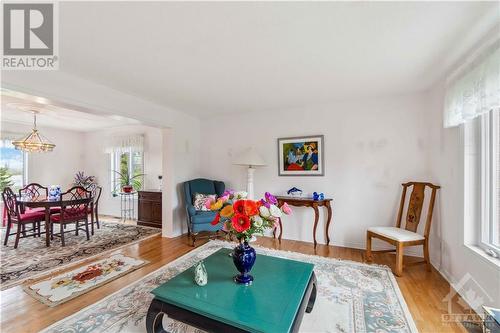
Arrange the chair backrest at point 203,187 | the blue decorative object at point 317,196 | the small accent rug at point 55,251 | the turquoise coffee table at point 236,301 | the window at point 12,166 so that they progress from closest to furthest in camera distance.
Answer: the turquoise coffee table at point 236,301
the small accent rug at point 55,251
the blue decorative object at point 317,196
the chair backrest at point 203,187
the window at point 12,166

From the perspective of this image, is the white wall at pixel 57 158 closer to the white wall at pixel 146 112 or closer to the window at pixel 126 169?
the window at pixel 126 169

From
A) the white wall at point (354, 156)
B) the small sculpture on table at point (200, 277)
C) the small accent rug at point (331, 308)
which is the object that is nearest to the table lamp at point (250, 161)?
the white wall at point (354, 156)

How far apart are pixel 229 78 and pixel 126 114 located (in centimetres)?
168

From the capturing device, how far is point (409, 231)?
2.75 meters

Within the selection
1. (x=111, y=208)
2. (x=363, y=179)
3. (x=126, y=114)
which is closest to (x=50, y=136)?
(x=111, y=208)

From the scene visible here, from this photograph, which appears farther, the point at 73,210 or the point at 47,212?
the point at 73,210

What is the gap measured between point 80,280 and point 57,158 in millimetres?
5002

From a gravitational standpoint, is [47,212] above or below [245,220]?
below

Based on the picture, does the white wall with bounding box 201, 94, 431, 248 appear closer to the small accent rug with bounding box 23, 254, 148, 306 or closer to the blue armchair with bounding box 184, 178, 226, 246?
the blue armchair with bounding box 184, 178, 226, 246

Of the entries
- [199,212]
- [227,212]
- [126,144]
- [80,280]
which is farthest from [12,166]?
[227,212]

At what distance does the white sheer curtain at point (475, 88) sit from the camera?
1610 mm

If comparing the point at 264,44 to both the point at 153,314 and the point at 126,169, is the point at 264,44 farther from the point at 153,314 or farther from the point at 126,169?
the point at 126,169

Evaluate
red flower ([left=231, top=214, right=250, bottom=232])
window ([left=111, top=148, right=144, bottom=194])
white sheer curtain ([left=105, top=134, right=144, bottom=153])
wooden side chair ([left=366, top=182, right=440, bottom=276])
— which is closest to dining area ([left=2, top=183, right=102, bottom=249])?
window ([left=111, top=148, right=144, bottom=194])

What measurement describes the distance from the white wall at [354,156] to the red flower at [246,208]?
243 cm
